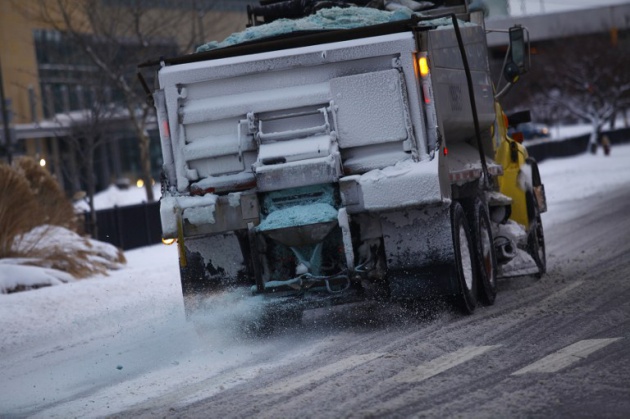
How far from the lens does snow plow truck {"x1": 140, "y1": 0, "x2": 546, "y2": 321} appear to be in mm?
9750

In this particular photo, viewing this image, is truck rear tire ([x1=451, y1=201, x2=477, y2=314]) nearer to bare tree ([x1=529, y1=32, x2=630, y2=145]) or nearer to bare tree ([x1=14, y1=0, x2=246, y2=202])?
bare tree ([x1=14, y1=0, x2=246, y2=202])

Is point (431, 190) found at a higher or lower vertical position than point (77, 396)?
higher

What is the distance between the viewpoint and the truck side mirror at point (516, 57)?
1320cm

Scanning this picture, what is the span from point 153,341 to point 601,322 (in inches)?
156

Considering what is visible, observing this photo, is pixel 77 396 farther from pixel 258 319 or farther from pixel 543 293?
pixel 543 293

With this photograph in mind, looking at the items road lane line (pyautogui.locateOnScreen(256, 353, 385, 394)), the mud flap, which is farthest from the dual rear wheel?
road lane line (pyautogui.locateOnScreen(256, 353, 385, 394))

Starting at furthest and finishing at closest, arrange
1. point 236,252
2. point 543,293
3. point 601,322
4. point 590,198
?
point 590,198 < point 543,293 < point 236,252 < point 601,322

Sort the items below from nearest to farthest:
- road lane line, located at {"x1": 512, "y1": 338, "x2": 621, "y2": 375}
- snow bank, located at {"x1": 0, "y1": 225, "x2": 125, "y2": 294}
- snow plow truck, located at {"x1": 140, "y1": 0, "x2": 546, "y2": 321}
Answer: road lane line, located at {"x1": 512, "y1": 338, "x2": 621, "y2": 375}
snow plow truck, located at {"x1": 140, "y1": 0, "x2": 546, "y2": 321}
snow bank, located at {"x1": 0, "y1": 225, "x2": 125, "y2": 294}

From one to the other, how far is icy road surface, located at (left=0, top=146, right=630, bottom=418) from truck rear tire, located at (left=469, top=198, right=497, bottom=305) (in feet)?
0.67

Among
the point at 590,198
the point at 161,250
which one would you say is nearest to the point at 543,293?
the point at 161,250

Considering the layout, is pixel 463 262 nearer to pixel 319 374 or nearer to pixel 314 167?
pixel 314 167

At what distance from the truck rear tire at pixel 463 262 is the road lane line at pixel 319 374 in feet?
5.86

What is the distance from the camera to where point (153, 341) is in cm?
1072

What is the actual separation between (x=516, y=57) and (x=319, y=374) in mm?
6405
